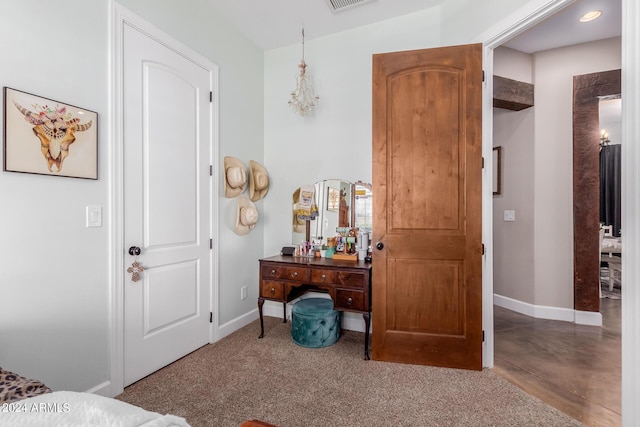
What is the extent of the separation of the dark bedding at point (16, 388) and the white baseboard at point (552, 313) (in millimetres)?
4113

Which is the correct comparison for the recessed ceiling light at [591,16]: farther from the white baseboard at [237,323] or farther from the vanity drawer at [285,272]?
the white baseboard at [237,323]

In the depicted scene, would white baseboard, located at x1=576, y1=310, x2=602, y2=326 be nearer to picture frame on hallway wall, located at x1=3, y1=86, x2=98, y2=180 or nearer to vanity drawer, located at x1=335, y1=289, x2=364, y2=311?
vanity drawer, located at x1=335, y1=289, x2=364, y2=311

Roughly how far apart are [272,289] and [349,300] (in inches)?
28.6

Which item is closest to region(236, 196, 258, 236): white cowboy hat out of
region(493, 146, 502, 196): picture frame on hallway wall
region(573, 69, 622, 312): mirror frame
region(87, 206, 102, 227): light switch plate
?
region(87, 206, 102, 227): light switch plate

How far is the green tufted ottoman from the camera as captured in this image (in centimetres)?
261

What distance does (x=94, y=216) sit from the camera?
72.4 inches

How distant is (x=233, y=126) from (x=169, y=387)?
2.25 meters

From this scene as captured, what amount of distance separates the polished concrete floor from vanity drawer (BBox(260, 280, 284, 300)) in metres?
1.79

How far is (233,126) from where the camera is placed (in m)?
2.99

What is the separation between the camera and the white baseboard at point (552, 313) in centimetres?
311

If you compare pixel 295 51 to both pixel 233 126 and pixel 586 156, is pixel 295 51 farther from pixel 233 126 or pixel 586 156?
pixel 586 156

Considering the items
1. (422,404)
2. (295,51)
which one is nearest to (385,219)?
(422,404)

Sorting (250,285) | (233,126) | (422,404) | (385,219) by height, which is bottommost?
(422,404)

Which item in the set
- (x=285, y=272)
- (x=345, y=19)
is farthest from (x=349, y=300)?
(x=345, y=19)
